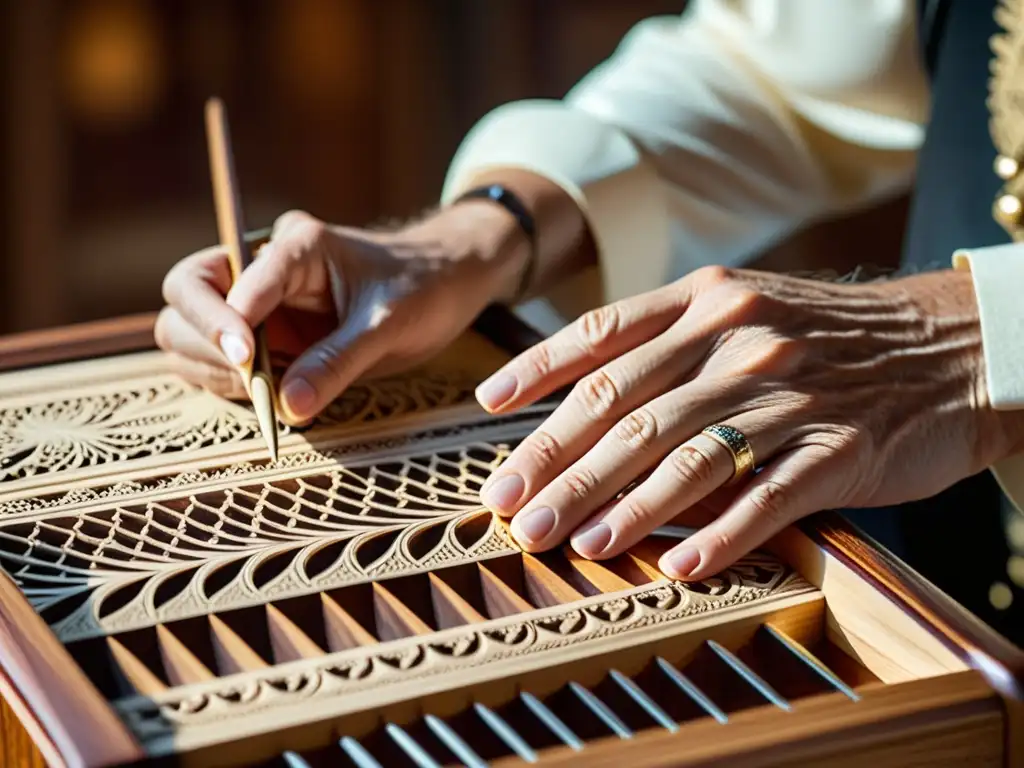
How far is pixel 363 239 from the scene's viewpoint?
2.98ft

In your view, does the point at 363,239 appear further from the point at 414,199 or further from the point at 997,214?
the point at 414,199

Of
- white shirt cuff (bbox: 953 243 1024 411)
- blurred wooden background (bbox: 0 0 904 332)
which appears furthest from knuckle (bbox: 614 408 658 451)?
blurred wooden background (bbox: 0 0 904 332)

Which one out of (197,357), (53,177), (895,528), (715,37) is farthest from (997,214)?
(53,177)

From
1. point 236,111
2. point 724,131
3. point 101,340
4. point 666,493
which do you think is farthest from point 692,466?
point 236,111

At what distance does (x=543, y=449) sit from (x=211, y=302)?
27cm

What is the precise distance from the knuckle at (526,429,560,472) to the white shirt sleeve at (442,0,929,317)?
1.40 feet

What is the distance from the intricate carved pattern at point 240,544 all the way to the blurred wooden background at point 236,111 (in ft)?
5.21

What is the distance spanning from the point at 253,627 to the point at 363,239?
0.37 m

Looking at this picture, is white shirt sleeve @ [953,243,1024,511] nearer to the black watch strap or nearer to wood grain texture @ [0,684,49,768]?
the black watch strap

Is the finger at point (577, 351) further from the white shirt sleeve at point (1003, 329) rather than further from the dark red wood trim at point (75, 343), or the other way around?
the dark red wood trim at point (75, 343)

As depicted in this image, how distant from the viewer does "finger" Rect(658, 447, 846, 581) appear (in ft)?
2.07

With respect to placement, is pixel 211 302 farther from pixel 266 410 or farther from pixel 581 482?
pixel 581 482

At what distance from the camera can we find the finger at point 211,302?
79cm

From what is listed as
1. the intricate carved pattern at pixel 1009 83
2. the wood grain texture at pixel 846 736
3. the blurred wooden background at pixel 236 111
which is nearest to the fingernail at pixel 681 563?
the wood grain texture at pixel 846 736
